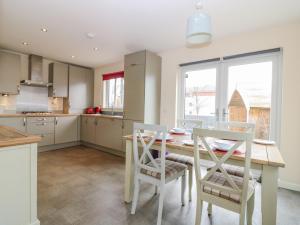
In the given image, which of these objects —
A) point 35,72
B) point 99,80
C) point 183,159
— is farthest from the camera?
point 99,80

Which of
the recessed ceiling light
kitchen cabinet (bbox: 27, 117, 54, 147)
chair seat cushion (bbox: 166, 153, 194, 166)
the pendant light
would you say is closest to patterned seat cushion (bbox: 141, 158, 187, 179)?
chair seat cushion (bbox: 166, 153, 194, 166)

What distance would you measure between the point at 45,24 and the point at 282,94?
369 cm

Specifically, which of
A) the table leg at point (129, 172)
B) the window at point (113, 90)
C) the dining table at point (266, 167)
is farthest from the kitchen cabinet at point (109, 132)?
the dining table at point (266, 167)

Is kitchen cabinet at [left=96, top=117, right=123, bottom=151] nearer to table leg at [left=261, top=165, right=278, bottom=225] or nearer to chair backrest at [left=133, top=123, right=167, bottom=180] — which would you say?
chair backrest at [left=133, top=123, right=167, bottom=180]

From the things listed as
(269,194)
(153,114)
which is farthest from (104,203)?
(153,114)

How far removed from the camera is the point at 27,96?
431cm

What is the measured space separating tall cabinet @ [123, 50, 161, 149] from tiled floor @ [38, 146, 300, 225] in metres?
1.12

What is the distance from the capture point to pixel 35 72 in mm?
4203

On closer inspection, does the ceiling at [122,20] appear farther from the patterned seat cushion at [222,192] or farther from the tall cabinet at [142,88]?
the patterned seat cushion at [222,192]

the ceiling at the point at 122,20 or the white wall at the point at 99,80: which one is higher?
the ceiling at the point at 122,20

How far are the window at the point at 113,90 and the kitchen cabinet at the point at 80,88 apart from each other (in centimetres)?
53

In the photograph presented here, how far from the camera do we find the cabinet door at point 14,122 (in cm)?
350

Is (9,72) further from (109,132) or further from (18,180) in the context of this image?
(18,180)

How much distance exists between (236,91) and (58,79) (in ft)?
13.9
